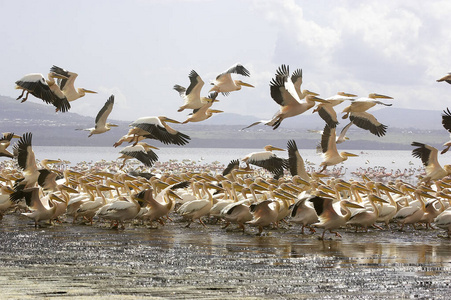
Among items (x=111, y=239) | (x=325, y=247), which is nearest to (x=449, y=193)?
(x=325, y=247)

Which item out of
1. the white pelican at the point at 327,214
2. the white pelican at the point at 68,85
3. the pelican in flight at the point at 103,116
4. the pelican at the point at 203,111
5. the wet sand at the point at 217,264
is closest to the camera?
the wet sand at the point at 217,264

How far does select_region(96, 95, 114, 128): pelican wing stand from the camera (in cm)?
1280

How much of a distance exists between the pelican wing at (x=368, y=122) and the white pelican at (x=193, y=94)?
2709 millimetres

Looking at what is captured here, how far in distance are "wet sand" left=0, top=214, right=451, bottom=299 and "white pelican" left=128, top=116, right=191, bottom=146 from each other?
1367 mm

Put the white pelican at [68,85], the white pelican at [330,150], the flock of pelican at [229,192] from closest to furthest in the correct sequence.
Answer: the flock of pelican at [229,192], the white pelican at [68,85], the white pelican at [330,150]

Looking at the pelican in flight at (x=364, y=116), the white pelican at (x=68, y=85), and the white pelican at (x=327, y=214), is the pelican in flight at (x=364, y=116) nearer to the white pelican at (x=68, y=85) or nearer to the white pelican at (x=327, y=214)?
the white pelican at (x=327, y=214)

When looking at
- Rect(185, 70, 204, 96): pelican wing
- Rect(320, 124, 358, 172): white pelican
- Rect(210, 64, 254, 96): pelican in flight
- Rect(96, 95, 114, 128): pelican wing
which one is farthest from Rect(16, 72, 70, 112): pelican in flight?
Rect(320, 124, 358, 172): white pelican

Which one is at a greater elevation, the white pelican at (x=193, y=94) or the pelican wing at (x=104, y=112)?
the white pelican at (x=193, y=94)

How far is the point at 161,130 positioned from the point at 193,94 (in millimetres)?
1759

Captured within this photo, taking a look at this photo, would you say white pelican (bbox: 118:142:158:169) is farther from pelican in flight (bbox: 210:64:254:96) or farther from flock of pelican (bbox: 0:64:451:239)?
pelican in flight (bbox: 210:64:254:96)

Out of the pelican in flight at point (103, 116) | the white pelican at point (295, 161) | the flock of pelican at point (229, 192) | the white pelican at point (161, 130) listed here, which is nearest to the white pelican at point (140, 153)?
the flock of pelican at point (229, 192)

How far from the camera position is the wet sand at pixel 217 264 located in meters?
5.84

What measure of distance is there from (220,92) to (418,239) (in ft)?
16.4

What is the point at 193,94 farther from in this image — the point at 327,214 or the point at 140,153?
the point at 327,214
